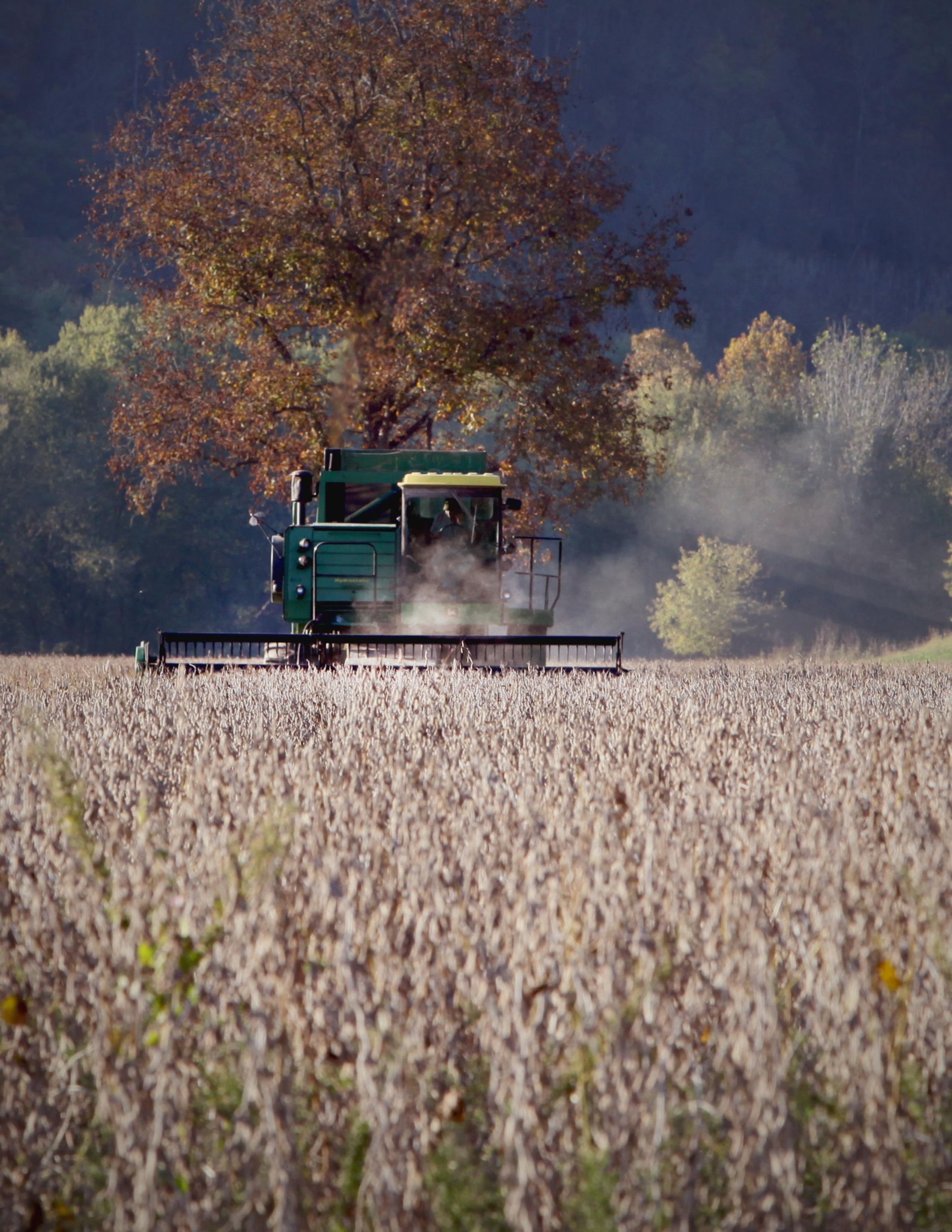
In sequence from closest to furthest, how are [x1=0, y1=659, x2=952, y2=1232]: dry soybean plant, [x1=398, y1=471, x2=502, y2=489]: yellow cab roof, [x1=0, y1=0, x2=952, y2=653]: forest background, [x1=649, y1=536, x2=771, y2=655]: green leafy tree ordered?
[x1=0, y1=659, x2=952, y2=1232]: dry soybean plant, [x1=398, y1=471, x2=502, y2=489]: yellow cab roof, [x1=0, y1=0, x2=952, y2=653]: forest background, [x1=649, y1=536, x2=771, y2=655]: green leafy tree

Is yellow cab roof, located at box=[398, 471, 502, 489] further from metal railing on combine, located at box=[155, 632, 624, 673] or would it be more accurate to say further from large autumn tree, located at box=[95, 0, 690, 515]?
large autumn tree, located at box=[95, 0, 690, 515]

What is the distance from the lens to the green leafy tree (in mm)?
59094

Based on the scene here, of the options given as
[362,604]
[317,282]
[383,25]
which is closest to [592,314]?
[317,282]

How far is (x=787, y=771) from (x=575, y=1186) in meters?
2.61

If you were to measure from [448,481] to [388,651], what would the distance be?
211cm

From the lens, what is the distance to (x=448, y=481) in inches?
582

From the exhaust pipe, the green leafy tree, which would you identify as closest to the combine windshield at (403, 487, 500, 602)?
the exhaust pipe

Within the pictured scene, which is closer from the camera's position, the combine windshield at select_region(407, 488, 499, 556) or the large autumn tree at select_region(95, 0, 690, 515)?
the combine windshield at select_region(407, 488, 499, 556)

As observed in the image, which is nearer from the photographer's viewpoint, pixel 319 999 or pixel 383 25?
pixel 319 999

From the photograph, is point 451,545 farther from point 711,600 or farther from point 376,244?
point 711,600

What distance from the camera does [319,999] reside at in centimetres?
260

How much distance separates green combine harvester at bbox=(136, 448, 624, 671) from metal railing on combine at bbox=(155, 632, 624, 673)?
0.05 meters

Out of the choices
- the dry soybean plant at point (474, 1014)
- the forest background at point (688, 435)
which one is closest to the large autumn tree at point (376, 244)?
the forest background at point (688, 435)

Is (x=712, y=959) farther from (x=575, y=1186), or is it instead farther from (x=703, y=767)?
(x=703, y=767)
